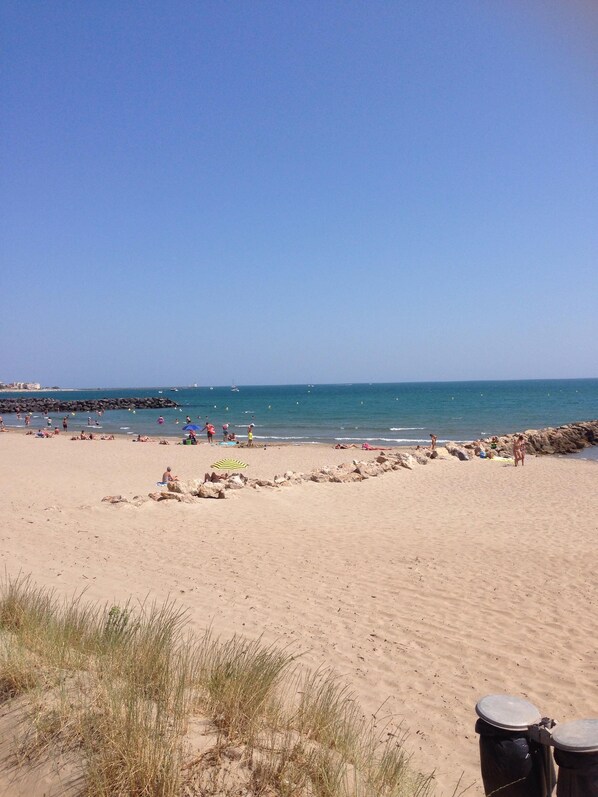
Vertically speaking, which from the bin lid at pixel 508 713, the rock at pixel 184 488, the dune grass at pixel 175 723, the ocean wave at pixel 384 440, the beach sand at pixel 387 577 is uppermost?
the bin lid at pixel 508 713

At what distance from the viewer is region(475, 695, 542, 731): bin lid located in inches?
103

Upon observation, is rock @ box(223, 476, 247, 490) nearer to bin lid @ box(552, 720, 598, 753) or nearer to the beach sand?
the beach sand

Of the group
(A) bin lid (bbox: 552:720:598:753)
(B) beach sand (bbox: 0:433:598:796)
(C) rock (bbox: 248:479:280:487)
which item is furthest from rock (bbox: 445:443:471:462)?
(A) bin lid (bbox: 552:720:598:753)

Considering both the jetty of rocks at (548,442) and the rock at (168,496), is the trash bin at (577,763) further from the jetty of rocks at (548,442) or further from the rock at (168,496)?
the jetty of rocks at (548,442)

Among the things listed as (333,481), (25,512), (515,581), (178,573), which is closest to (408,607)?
(515,581)

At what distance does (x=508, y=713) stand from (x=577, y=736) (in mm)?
319

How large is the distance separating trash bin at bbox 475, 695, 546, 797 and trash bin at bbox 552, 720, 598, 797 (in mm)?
184

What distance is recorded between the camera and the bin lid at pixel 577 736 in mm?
2371

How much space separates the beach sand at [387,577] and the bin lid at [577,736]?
4.49 feet

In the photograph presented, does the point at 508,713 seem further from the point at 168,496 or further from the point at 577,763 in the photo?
the point at 168,496

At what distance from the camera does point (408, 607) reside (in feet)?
21.8

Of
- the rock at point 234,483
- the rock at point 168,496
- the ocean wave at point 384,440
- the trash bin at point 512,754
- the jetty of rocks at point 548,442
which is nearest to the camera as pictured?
the trash bin at point 512,754

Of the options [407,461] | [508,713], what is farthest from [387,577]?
[407,461]

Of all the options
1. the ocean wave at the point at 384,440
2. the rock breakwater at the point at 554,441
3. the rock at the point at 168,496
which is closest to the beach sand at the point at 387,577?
the rock at the point at 168,496
